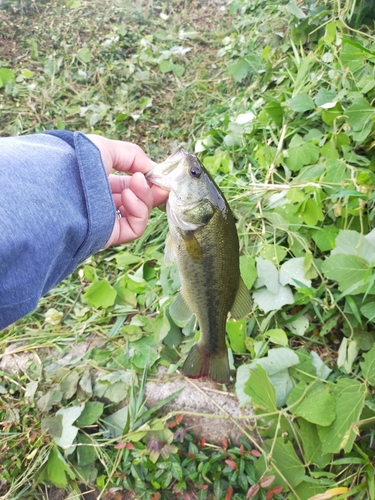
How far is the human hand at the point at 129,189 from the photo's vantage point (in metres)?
1.41

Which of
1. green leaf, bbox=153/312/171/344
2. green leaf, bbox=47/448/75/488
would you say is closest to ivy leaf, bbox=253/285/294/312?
green leaf, bbox=153/312/171/344

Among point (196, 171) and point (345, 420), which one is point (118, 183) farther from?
point (345, 420)

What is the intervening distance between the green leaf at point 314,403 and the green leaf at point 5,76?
166 inches

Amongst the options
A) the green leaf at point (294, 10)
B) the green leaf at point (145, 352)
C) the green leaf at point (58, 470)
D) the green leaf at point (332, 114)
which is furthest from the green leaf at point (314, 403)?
the green leaf at point (294, 10)

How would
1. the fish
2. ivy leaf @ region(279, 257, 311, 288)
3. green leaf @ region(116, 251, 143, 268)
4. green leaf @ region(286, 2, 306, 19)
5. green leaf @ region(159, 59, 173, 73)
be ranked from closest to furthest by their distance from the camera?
1. the fish
2. ivy leaf @ region(279, 257, 311, 288)
3. green leaf @ region(116, 251, 143, 268)
4. green leaf @ region(286, 2, 306, 19)
5. green leaf @ region(159, 59, 173, 73)

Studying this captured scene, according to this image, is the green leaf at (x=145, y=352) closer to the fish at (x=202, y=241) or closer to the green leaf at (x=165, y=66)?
the fish at (x=202, y=241)

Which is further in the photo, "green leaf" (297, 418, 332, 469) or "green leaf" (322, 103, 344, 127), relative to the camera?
"green leaf" (322, 103, 344, 127)

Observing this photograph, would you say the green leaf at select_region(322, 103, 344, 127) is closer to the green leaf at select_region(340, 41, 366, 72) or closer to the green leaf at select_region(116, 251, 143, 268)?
the green leaf at select_region(340, 41, 366, 72)

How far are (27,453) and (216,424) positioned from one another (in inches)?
38.8

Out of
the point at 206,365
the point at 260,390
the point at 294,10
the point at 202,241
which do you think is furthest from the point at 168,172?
the point at 294,10

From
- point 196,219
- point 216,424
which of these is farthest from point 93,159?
point 216,424

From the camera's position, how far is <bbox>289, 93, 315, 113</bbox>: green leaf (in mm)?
2229

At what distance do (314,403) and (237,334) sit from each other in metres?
0.48

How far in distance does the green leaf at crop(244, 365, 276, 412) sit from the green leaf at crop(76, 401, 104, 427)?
0.81m
